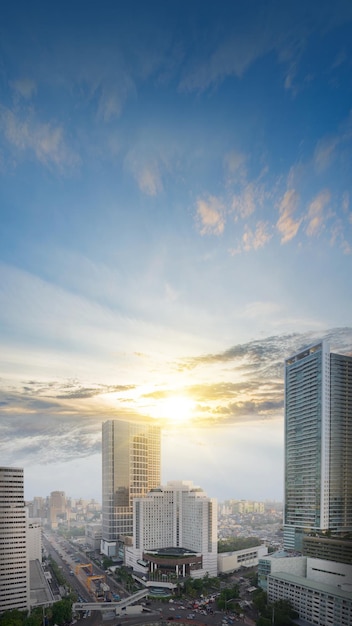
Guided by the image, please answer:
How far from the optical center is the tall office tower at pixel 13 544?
6.71 meters

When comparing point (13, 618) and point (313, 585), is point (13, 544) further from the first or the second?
point (313, 585)

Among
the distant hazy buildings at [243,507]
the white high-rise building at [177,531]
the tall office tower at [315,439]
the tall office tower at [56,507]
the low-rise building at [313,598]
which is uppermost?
the tall office tower at [315,439]

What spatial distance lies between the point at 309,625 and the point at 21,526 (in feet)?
15.6

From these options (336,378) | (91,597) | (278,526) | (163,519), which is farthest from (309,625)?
(278,526)

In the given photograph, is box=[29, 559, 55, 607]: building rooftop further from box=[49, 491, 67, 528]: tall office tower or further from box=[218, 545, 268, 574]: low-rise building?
box=[49, 491, 67, 528]: tall office tower

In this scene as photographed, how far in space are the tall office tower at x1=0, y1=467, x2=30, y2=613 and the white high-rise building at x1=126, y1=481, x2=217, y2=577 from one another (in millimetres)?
3362

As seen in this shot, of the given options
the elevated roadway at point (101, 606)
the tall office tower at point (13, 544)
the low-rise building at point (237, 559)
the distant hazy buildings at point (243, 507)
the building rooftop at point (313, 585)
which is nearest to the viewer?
the building rooftop at point (313, 585)

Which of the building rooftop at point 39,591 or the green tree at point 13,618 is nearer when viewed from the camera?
the green tree at point 13,618

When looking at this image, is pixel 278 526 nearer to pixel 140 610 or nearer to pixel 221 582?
pixel 221 582

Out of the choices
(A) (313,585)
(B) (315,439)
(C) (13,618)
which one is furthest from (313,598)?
(C) (13,618)

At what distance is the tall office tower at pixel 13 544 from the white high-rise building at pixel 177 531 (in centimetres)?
336

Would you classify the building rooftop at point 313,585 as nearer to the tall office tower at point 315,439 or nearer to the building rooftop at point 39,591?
the tall office tower at point 315,439

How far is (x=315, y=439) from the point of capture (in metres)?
8.32

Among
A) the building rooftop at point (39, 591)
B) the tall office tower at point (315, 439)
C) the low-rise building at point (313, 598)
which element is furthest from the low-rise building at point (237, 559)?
the building rooftop at point (39, 591)
